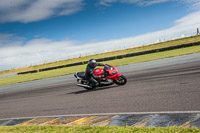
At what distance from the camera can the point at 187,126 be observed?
4.27m

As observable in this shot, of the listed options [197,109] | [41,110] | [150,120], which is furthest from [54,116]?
[197,109]

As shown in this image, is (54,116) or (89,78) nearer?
(54,116)

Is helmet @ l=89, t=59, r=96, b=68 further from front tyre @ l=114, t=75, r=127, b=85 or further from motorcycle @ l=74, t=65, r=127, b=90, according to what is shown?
front tyre @ l=114, t=75, r=127, b=85

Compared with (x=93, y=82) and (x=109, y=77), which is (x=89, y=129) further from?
(x=93, y=82)

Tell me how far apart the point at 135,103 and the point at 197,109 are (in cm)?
200

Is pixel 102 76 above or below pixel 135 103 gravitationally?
above

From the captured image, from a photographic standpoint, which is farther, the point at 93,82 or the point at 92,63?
the point at 93,82

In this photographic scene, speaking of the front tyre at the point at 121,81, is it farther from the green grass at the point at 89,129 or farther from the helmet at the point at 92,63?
the green grass at the point at 89,129

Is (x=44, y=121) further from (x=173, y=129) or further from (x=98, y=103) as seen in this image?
(x=173, y=129)

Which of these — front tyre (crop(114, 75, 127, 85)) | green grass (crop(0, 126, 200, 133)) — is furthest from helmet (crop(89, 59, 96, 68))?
green grass (crop(0, 126, 200, 133))

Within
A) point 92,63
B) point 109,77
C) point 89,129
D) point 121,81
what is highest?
point 92,63

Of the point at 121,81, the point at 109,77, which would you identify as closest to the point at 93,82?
the point at 109,77

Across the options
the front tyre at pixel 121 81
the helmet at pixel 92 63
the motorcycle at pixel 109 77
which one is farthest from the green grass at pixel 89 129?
the front tyre at pixel 121 81

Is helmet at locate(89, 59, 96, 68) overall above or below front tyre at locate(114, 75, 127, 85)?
above
